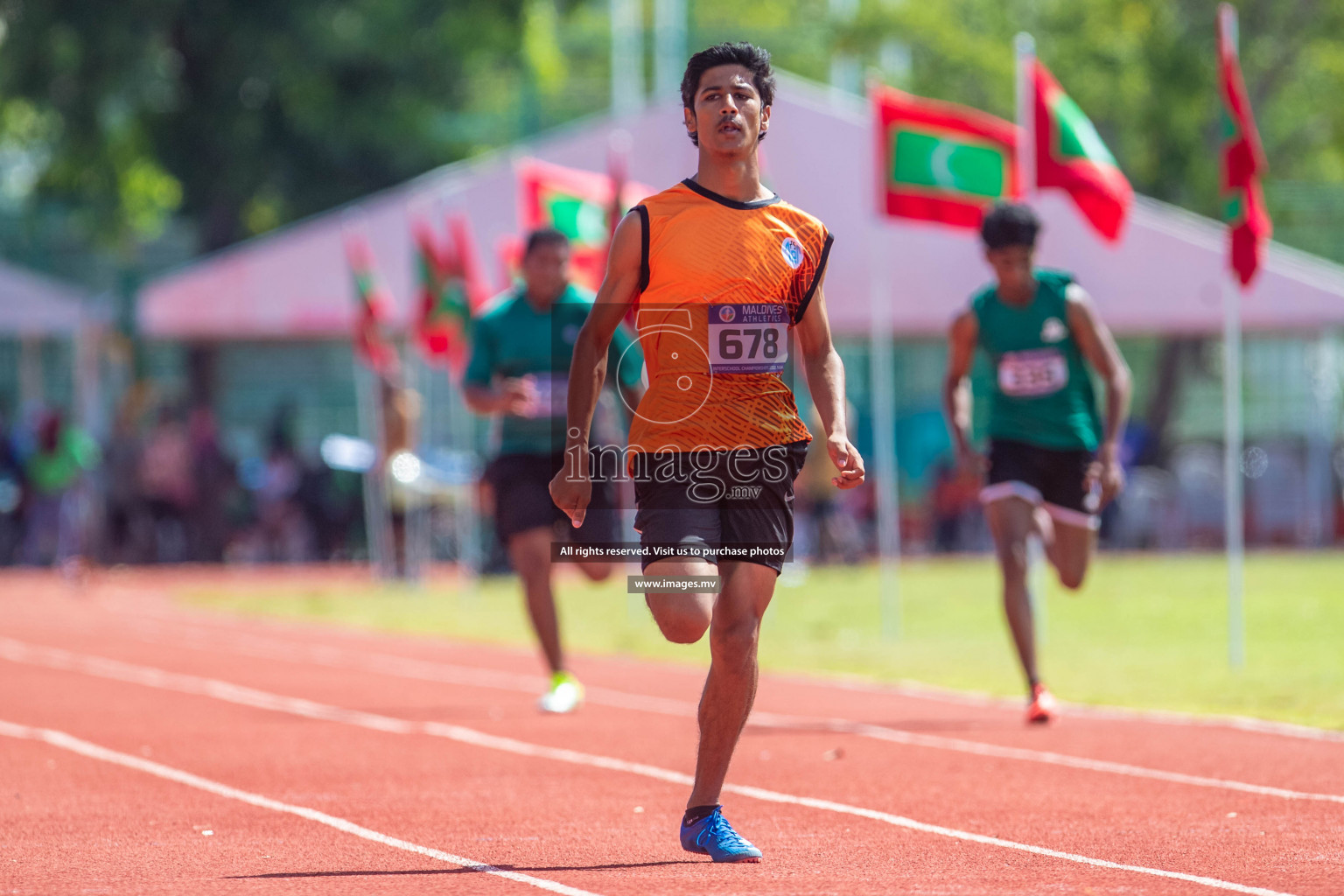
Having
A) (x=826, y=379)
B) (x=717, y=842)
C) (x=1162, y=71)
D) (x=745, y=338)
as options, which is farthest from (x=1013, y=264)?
(x=1162, y=71)

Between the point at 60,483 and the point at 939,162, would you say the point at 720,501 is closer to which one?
the point at 939,162

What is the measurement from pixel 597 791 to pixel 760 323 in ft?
7.65

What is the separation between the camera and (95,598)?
67.1ft

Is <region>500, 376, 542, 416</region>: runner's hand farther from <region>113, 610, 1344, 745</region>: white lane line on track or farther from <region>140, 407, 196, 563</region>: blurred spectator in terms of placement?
<region>140, 407, 196, 563</region>: blurred spectator

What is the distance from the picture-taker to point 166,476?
25.6 m

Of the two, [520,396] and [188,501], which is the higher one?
[520,396]

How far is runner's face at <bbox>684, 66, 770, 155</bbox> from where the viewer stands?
5.88 m

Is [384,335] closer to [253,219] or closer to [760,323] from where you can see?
[253,219]

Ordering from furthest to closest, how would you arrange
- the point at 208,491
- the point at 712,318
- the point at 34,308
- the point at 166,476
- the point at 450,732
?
the point at 208,491 < the point at 34,308 < the point at 166,476 < the point at 450,732 < the point at 712,318

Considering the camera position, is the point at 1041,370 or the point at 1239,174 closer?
the point at 1041,370

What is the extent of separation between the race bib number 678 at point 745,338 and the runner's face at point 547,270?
13.2ft

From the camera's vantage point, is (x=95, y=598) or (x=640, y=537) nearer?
(x=640, y=537)

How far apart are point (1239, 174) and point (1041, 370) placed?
3.26 metres

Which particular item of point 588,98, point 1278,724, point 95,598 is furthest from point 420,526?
point 588,98
